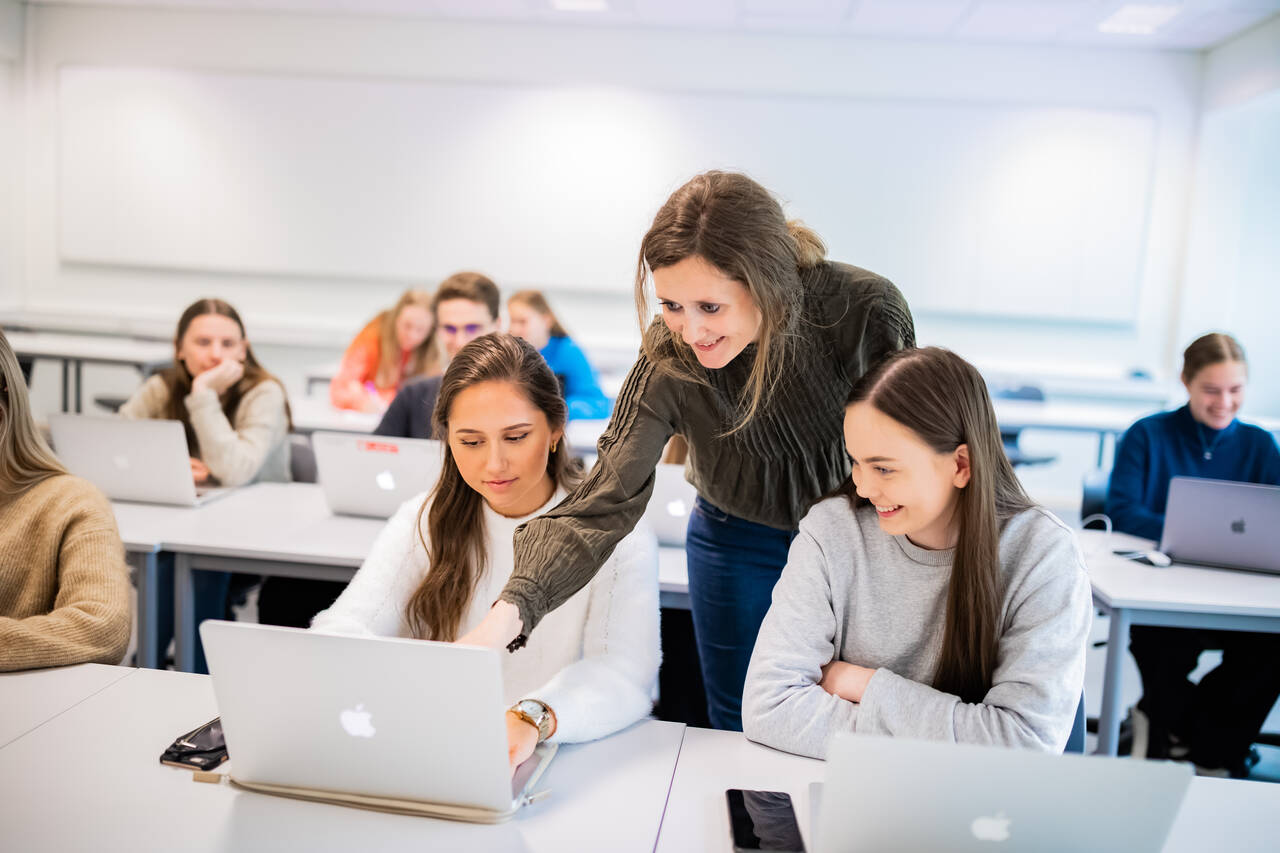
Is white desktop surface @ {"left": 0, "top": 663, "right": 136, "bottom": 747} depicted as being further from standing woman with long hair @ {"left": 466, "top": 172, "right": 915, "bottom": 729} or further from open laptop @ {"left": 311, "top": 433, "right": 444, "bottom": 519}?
open laptop @ {"left": 311, "top": 433, "right": 444, "bottom": 519}

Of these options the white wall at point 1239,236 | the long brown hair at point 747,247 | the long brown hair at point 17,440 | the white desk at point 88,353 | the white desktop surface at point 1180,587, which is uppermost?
the white wall at point 1239,236

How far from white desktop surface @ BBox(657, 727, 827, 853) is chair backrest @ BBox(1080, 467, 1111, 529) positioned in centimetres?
195

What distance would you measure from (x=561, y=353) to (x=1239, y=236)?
417cm


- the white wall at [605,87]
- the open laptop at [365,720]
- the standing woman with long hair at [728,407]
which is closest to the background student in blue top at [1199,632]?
the standing woman with long hair at [728,407]

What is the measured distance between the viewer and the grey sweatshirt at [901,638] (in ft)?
3.95

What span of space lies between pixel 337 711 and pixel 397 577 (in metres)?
0.56

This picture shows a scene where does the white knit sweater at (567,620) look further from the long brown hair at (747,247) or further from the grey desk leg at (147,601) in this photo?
the grey desk leg at (147,601)

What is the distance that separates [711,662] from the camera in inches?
66.8

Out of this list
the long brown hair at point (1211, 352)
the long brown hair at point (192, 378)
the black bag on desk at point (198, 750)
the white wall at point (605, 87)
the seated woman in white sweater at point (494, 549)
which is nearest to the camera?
the black bag on desk at point (198, 750)

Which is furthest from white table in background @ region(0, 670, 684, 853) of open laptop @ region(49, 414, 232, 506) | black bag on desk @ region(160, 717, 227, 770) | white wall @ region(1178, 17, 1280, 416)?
white wall @ region(1178, 17, 1280, 416)

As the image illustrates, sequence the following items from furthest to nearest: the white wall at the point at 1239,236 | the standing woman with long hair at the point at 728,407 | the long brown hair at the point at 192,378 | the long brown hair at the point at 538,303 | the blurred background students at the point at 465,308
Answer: the white wall at the point at 1239,236
the long brown hair at the point at 538,303
the blurred background students at the point at 465,308
the long brown hair at the point at 192,378
the standing woman with long hair at the point at 728,407

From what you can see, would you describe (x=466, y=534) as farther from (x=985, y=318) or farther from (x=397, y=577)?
(x=985, y=318)

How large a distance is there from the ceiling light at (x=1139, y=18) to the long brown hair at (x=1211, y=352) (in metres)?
2.92

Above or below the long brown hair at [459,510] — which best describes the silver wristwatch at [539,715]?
below
